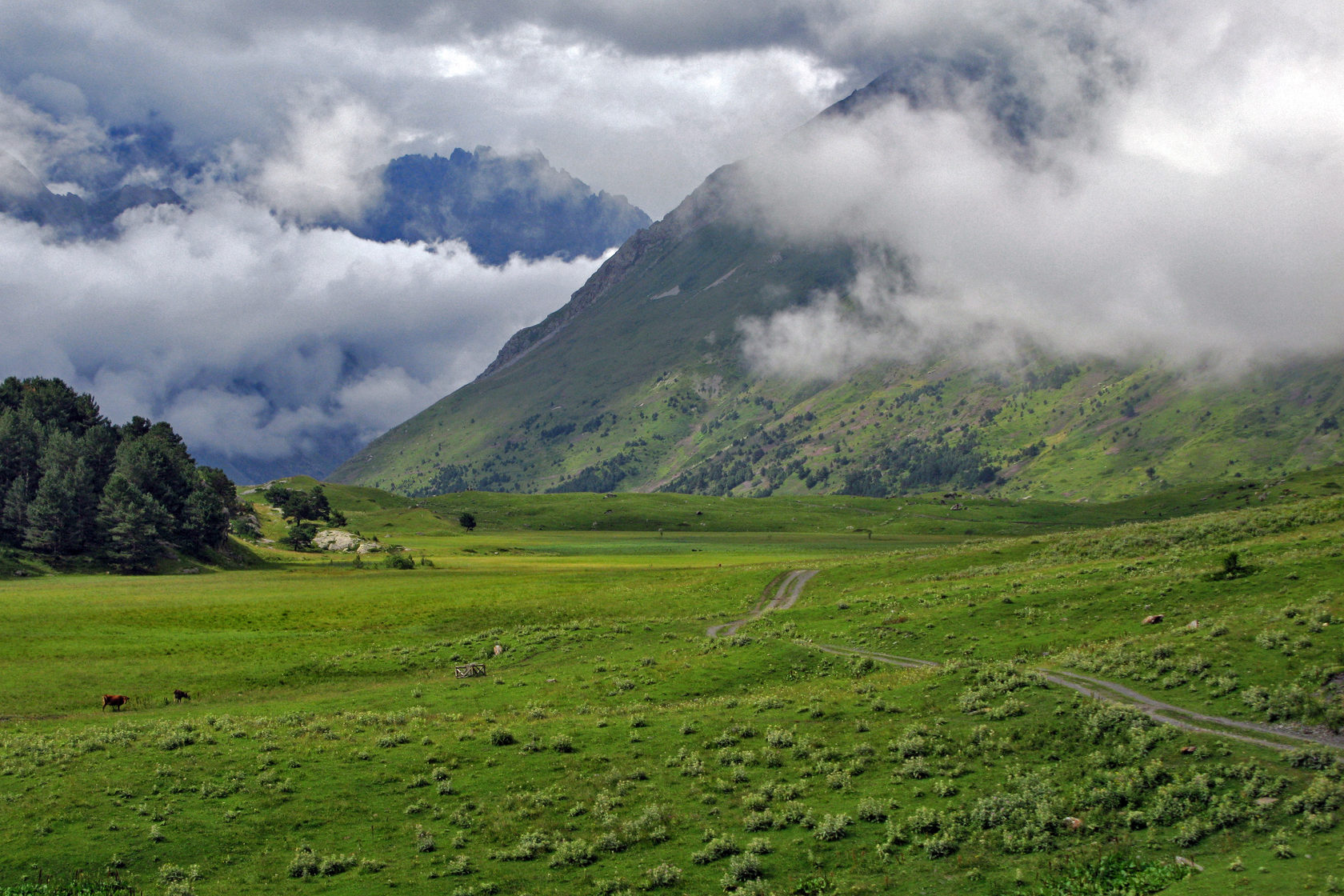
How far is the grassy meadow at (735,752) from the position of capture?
26.6 m

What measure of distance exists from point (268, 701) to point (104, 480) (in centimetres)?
11902

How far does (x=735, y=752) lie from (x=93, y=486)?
146101mm

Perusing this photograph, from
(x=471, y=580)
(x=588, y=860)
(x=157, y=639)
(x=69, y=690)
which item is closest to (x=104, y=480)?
(x=471, y=580)

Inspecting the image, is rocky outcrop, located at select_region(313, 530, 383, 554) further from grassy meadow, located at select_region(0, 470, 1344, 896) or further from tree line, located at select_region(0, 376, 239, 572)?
grassy meadow, located at select_region(0, 470, 1344, 896)

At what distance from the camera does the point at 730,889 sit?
26031 millimetres

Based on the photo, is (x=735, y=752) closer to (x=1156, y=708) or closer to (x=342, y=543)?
(x=1156, y=708)

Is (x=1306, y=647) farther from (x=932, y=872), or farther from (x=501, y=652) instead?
(x=501, y=652)

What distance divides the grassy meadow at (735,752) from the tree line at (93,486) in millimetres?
70381

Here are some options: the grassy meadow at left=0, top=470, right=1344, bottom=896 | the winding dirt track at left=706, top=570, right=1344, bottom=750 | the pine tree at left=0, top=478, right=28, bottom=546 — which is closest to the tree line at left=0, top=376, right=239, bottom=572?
the pine tree at left=0, top=478, right=28, bottom=546

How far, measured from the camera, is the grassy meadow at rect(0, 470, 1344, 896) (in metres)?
26.6

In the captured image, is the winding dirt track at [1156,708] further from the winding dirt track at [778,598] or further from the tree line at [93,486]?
the tree line at [93,486]

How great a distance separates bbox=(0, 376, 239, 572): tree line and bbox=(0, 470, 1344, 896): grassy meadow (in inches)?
2771

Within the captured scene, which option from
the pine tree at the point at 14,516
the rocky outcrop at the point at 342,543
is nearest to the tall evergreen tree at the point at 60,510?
the pine tree at the point at 14,516

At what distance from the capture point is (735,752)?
36562 millimetres
